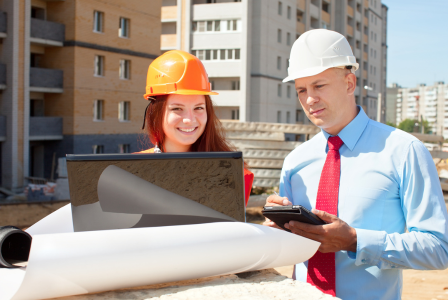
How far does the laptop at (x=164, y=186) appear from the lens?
1304 mm

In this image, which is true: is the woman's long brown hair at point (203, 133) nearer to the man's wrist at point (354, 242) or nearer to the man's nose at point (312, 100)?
the man's nose at point (312, 100)

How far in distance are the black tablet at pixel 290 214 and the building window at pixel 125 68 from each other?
26881 mm

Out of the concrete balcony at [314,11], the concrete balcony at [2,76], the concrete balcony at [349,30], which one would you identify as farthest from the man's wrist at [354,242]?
the concrete balcony at [349,30]

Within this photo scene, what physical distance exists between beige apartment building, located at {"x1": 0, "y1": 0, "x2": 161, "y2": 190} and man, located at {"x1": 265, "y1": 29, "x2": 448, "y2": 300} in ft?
61.5

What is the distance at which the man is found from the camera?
192cm

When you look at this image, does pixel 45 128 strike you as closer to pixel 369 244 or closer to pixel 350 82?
pixel 350 82

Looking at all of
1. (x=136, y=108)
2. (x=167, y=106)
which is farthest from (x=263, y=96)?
(x=167, y=106)

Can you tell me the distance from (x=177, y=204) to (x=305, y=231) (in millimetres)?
690

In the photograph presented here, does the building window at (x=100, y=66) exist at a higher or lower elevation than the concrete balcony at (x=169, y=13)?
lower

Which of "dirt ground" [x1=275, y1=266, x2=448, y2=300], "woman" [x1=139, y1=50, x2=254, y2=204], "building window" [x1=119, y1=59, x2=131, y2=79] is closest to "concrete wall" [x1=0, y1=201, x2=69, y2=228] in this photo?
"dirt ground" [x1=275, y1=266, x2=448, y2=300]

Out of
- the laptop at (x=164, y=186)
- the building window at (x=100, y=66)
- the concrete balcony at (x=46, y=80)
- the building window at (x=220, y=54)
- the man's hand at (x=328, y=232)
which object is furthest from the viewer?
the building window at (x=220, y=54)

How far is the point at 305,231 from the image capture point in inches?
71.0

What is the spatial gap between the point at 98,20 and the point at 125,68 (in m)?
3.28

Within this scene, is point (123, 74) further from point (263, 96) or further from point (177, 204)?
point (177, 204)
